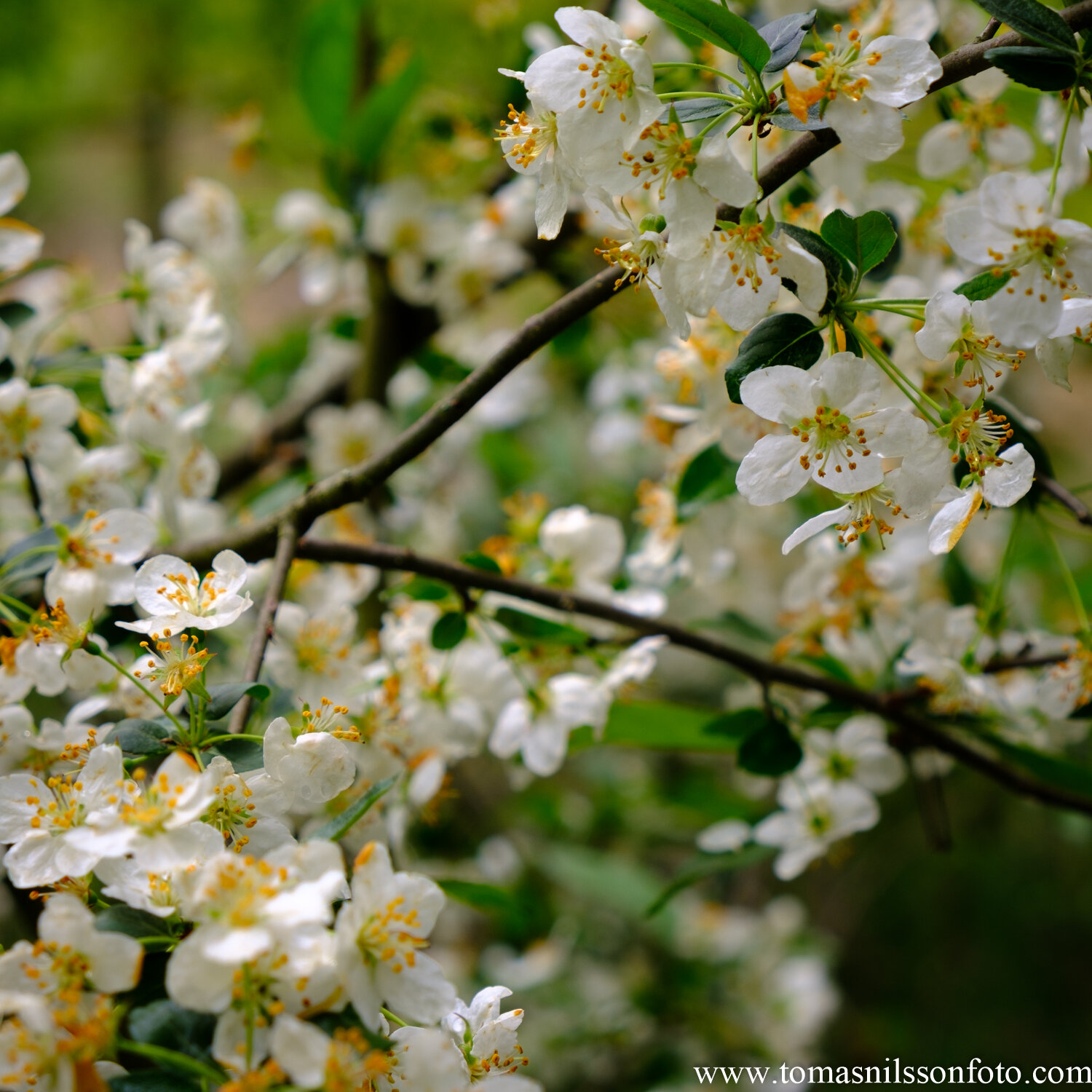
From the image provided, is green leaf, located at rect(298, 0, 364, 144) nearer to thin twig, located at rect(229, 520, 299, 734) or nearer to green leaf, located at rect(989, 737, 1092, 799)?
thin twig, located at rect(229, 520, 299, 734)

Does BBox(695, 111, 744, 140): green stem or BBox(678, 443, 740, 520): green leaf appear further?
BBox(678, 443, 740, 520): green leaf

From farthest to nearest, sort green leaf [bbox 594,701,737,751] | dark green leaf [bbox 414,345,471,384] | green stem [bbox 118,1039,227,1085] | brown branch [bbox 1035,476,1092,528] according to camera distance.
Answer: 1. dark green leaf [bbox 414,345,471,384]
2. green leaf [bbox 594,701,737,751]
3. brown branch [bbox 1035,476,1092,528]
4. green stem [bbox 118,1039,227,1085]

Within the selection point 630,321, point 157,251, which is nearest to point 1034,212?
point 157,251

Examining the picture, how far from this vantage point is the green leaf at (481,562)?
811 millimetres

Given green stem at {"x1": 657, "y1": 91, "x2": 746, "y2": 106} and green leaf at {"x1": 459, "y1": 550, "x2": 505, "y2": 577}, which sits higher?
green stem at {"x1": 657, "y1": 91, "x2": 746, "y2": 106}

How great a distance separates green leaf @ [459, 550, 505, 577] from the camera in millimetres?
811

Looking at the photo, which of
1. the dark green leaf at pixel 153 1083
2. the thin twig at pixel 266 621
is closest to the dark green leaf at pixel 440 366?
the thin twig at pixel 266 621

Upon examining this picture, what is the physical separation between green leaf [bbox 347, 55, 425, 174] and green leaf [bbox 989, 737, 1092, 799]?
43.0 inches

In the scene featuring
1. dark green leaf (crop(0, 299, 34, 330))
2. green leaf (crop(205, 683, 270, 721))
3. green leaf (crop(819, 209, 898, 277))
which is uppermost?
green leaf (crop(819, 209, 898, 277))

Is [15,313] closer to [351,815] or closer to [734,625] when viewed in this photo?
[351,815]

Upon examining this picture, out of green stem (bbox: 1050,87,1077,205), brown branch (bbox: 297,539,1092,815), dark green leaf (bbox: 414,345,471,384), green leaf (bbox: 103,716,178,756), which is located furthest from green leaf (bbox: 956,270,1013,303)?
dark green leaf (bbox: 414,345,471,384)

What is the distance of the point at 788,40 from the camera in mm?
579

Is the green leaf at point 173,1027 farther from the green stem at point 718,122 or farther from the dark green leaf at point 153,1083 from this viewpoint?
the green stem at point 718,122

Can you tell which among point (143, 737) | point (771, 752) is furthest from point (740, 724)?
point (143, 737)
